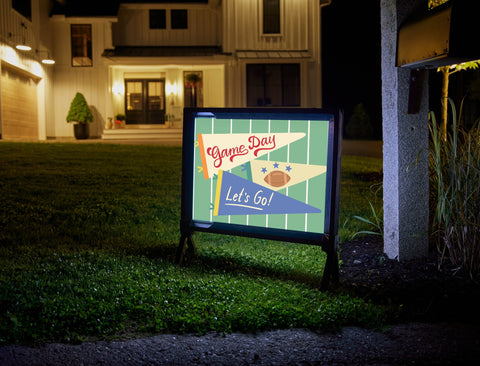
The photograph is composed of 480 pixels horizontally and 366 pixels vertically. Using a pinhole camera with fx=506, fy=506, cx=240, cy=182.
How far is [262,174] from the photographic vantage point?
426cm

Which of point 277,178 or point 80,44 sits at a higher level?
point 80,44

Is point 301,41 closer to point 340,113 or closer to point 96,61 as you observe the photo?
point 96,61

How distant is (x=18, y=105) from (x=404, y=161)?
2028 cm

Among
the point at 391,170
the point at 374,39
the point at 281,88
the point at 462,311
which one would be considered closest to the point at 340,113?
the point at 391,170

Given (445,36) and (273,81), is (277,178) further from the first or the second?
(273,81)

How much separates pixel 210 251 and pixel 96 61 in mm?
22331

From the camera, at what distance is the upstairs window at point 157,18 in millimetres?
26297

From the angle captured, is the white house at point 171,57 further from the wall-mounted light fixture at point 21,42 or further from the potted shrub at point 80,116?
the wall-mounted light fixture at point 21,42

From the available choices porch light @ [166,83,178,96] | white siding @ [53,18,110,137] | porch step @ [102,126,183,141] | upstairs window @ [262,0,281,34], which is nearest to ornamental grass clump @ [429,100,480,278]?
porch step @ [102,126,183,141]

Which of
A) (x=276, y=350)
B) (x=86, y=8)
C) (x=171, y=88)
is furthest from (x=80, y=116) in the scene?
(x=276, y=350)

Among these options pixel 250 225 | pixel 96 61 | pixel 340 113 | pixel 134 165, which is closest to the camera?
pixel 340 113

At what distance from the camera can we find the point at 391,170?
175 inches

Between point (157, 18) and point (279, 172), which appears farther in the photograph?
point (157, 18)

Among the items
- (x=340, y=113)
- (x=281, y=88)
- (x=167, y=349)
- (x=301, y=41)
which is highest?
(x=301, y=41)
